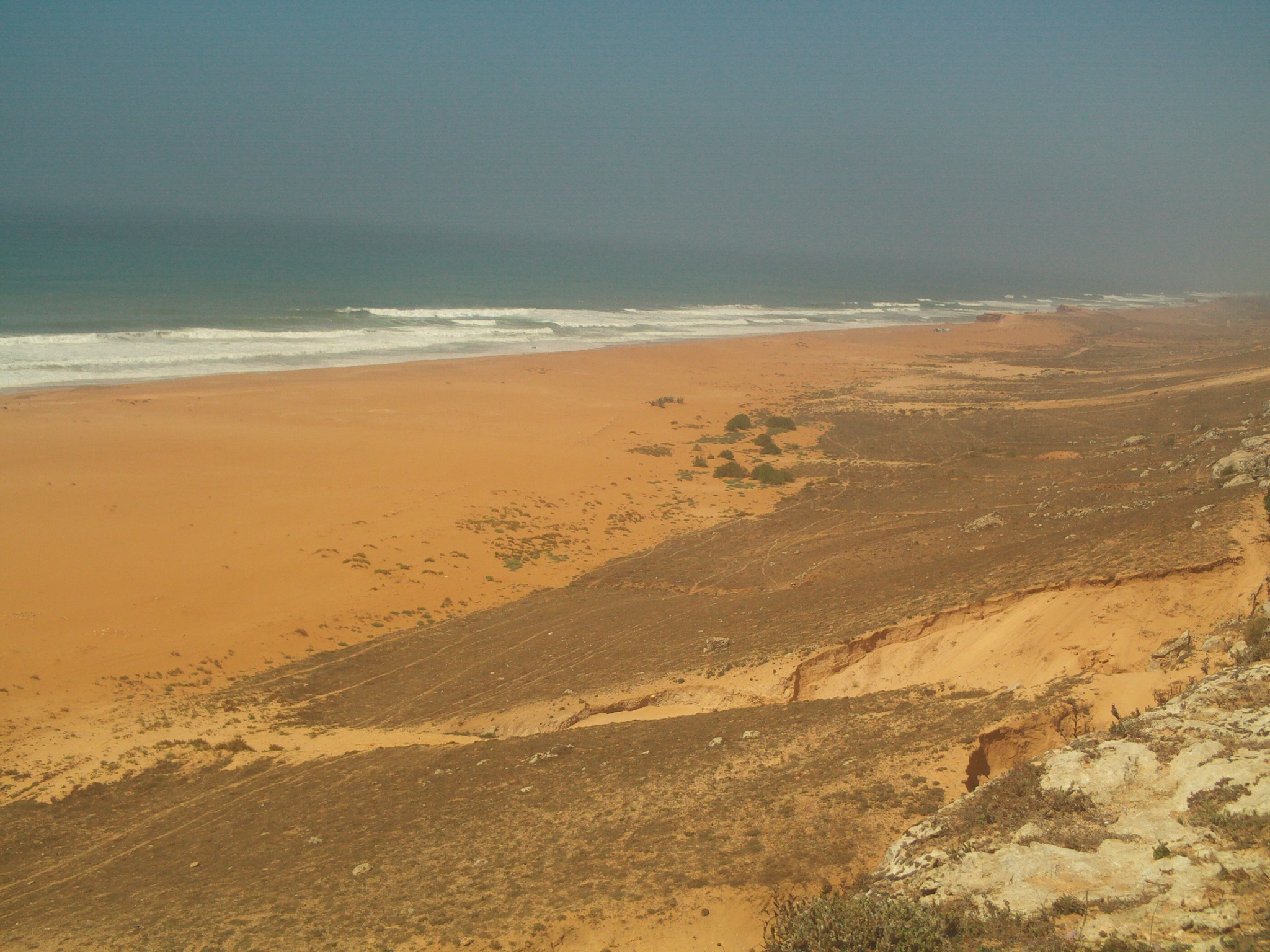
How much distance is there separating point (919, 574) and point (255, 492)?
17.2 metres

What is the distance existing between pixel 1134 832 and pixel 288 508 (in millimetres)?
20213

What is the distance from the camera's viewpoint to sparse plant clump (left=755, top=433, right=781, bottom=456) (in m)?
29.8

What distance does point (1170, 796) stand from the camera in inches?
217

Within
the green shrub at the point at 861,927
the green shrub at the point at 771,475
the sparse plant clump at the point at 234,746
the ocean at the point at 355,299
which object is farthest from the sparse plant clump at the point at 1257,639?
the ocean at the point at 355,299

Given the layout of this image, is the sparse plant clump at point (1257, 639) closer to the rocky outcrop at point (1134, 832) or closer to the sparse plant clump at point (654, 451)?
the rocky outcrop at point (1134, 832)

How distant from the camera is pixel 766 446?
99.3ft

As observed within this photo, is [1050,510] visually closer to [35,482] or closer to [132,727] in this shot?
[132,727]

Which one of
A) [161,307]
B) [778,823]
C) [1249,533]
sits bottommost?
[778,823]

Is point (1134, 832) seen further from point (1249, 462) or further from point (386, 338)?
point (386, 338)

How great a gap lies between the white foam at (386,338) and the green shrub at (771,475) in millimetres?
27524

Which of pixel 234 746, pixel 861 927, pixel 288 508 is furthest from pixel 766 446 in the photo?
pixel 861 927

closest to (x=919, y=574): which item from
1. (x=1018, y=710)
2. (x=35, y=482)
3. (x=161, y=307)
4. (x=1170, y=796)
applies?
(x=1018, y=710)

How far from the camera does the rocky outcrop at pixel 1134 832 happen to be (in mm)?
4379

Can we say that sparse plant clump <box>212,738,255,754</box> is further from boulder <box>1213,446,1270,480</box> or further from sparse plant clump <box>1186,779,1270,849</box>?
boulder <box>1213,446,1270,480</box>
